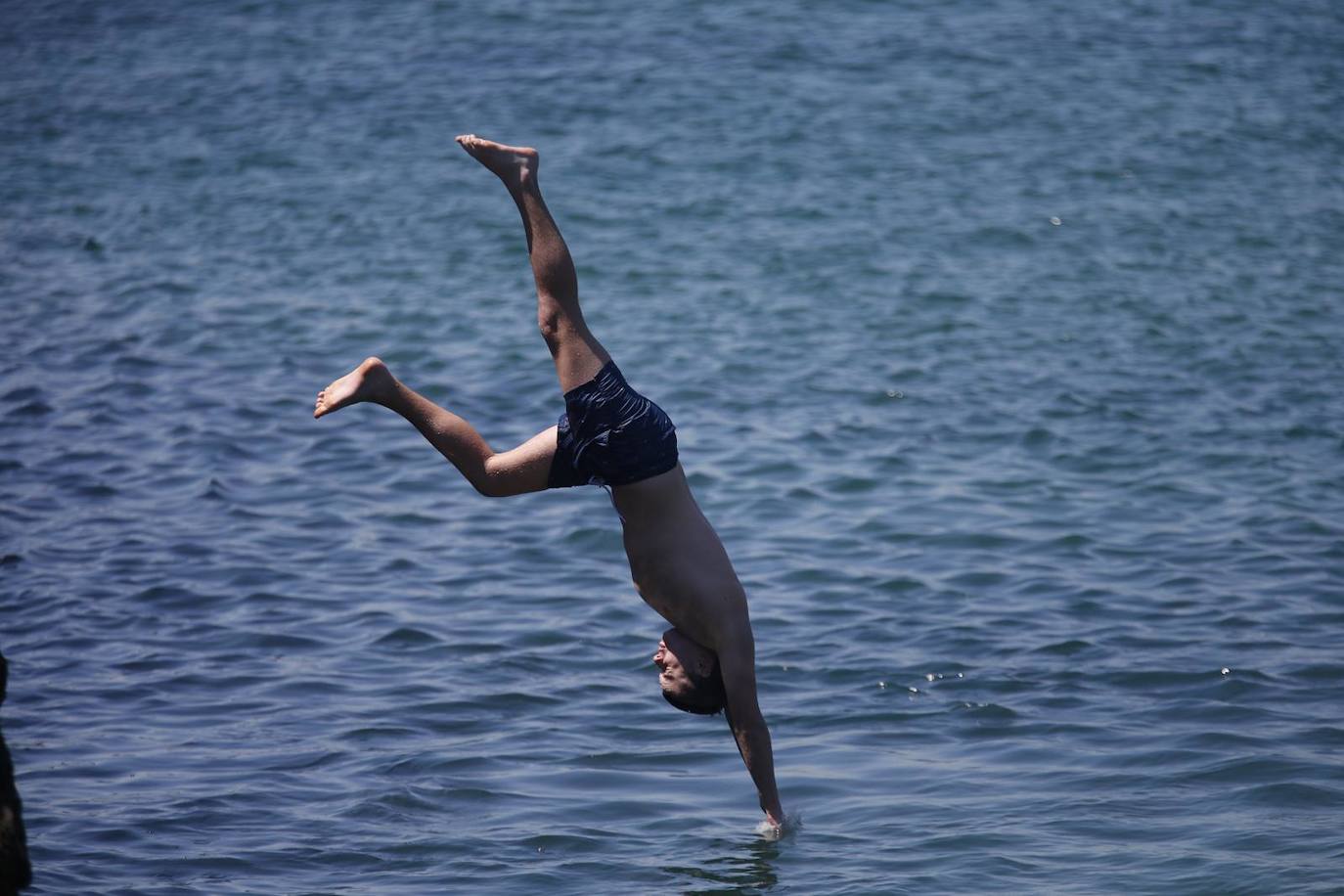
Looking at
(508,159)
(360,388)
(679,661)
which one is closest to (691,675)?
(679,661)

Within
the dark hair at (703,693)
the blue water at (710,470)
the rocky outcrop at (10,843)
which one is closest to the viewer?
the rocky outcrop at (10,843)

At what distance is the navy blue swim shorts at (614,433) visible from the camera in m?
7.45

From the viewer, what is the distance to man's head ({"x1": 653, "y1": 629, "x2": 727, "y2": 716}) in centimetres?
758

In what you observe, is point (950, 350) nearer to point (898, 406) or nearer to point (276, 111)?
point (898, 406)

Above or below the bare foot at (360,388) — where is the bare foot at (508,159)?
above

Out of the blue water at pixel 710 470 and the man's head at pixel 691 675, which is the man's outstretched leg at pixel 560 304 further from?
the blue water at pixel 710 470

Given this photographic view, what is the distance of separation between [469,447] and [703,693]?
4.98ft

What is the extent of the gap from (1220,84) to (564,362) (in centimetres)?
2174

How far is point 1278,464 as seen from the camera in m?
13.4

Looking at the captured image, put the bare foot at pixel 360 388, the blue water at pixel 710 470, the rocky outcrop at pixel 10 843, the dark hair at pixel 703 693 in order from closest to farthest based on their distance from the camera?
the rocky outcrop at pixel 10 843 < the bare foot at pixel 360 388 < the dark hair at pixel 703 693 < the blue water at pixel 710 470

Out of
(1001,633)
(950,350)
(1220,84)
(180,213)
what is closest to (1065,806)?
(1001,633)

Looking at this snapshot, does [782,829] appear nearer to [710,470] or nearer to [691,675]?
[691,675]

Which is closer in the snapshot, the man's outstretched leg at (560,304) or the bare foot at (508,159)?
the man's outstretched leg at (560,304)

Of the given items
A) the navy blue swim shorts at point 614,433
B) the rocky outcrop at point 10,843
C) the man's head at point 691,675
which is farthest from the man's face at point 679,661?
the rocky outcrop at point 10,843
